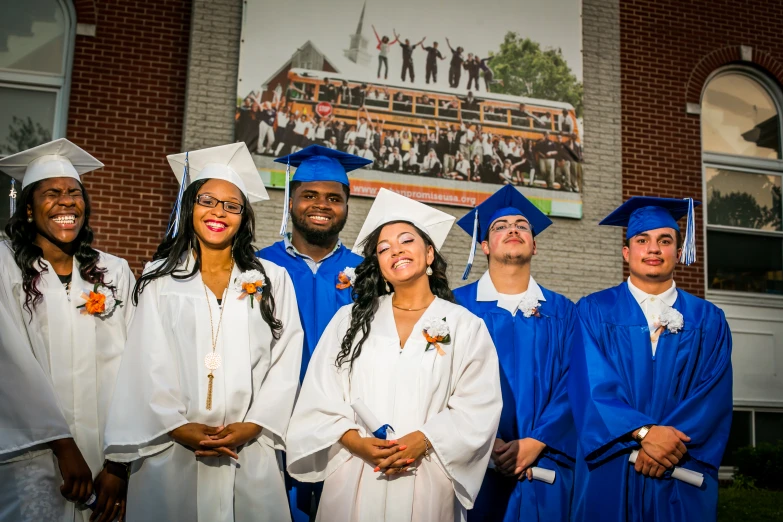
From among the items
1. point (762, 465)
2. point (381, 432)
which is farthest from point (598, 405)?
point (762, 465)

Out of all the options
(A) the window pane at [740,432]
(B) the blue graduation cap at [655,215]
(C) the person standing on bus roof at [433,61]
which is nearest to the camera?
(B) the blue graduation cap at [655,215]

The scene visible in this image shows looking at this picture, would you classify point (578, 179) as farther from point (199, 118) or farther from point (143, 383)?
point (143, 383)

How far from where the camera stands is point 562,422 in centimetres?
420

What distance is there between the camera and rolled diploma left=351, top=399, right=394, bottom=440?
336 cm

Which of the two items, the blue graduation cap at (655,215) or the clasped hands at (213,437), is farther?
the blue graduation cap at (655,215)

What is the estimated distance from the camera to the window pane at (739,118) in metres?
10.2

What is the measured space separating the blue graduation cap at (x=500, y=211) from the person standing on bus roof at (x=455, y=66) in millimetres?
4333

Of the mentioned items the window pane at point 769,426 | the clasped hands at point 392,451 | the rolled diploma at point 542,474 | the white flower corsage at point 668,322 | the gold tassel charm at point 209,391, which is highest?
the white flower corsage at point 668,322

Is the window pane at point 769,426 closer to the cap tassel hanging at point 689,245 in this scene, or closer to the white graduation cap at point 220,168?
the cap tassel hanging at point 689,245

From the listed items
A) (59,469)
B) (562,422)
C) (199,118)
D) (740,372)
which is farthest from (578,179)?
(59,469)

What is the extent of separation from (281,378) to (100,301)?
1059mm

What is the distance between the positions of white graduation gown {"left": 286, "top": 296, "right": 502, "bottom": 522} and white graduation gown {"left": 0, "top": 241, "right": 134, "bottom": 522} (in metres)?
1.10

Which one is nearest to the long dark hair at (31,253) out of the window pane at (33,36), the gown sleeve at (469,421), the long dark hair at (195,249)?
the long dark hair at (195,249)

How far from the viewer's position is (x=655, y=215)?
4621 mm
